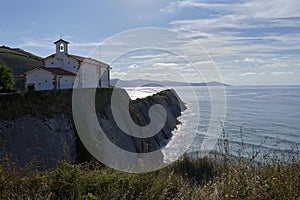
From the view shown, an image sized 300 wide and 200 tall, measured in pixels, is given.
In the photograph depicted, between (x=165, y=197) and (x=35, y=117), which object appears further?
(x=35, y=117)

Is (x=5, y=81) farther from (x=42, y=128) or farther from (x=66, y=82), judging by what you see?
(x=42, y=128)

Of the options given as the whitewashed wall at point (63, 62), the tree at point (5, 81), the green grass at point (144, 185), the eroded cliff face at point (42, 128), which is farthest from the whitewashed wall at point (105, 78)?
the green grass at point (144, 185)

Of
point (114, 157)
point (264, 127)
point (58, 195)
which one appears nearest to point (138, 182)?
point (58, 195)

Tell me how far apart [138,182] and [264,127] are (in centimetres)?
3588

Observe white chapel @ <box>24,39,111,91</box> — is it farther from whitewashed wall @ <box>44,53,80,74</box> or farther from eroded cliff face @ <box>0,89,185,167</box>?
eroded cliff face @ <box>0,89,185,167</box>

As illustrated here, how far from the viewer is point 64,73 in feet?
89.0

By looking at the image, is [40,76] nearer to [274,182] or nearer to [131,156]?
[131,156]

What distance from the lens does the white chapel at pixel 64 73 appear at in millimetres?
26219

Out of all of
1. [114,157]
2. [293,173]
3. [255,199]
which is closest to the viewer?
[255,199]

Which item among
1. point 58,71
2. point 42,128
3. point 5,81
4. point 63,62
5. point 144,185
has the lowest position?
point 42,128

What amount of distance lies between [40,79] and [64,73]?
2135 millimetres

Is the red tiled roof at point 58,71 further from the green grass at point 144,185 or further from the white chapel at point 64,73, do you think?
the green grass at point 144,185

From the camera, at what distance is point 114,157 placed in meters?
20.6

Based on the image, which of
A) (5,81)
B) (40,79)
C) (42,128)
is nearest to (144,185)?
(42,128)
